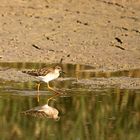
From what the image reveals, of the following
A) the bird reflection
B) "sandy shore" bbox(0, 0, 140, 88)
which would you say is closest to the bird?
the bird reflection

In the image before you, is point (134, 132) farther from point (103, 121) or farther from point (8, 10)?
point (8, 10)

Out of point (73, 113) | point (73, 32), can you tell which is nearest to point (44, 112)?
point (73, 113)

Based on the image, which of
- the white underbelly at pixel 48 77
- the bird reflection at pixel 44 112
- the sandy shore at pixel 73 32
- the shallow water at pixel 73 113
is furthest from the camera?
the sandy shore at pixel 73 32

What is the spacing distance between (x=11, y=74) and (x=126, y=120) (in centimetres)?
389

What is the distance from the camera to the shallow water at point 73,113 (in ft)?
31.5

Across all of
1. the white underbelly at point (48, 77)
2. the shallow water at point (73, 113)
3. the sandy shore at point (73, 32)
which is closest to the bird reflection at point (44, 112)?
the shallow water at point (73, 113)

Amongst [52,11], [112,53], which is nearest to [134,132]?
[112,53]

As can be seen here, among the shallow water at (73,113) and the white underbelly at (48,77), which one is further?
the white underbelly at (48,77)

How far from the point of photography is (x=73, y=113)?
10.9 metres

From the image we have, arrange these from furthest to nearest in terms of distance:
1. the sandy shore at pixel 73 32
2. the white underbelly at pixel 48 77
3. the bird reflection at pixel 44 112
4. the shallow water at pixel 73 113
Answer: the sandy shore at pixel 73 32, the white underbelly at pixel 48 77, the bird reflection at pixel 44 112, the shallow water at pixel 73 113

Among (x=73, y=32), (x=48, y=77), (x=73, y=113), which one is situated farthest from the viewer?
(x=73, y=32)

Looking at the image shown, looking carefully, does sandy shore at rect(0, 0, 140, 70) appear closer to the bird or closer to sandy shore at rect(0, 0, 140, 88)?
sandy shore at rect(0, 0, 140, 88)

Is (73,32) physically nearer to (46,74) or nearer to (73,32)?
(73,32)

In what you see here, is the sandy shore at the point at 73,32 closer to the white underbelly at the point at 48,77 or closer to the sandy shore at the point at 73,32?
the sandy shore at the point at 73,32
